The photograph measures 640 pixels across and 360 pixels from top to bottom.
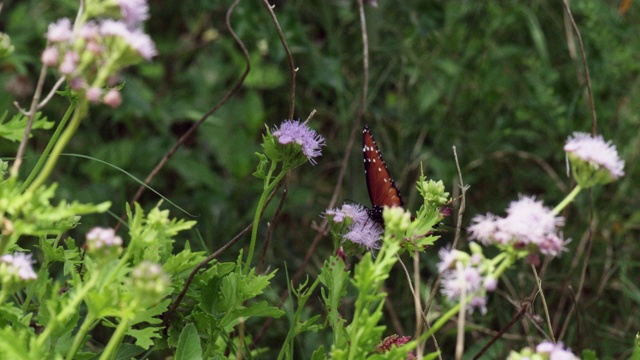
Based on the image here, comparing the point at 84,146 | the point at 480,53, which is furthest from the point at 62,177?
the point at 480,53

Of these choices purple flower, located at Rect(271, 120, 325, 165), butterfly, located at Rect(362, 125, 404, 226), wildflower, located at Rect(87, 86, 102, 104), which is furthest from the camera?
butterfly, located at Rect(362, 125, 404, 226)

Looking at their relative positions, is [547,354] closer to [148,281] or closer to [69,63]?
[148,281]

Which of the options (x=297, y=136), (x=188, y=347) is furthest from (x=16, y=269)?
(x=297, y=136)

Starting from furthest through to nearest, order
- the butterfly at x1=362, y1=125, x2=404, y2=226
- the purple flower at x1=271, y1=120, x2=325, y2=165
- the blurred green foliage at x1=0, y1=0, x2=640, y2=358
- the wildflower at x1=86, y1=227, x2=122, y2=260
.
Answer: the blurred green foliage at x1=0, y1=0, x2=640, y2=358
the butterfly at x1=362, y1=125, x2=404, y2=226
the purple flower at x1=271, y1=120, x2=325, y2=165
the wildflower at x1=86, y1=227, x2=122, y2=260

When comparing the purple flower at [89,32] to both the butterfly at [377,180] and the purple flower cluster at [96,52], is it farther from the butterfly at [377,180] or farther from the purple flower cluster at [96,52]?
the butterfly at [377,180]

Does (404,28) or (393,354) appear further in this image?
(404,28)

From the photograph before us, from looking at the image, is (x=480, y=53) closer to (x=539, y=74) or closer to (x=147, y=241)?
(x=539, y=74)

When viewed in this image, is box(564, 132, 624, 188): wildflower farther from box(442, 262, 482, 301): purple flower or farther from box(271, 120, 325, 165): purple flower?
box(271, 120, 325, 165): purple flower

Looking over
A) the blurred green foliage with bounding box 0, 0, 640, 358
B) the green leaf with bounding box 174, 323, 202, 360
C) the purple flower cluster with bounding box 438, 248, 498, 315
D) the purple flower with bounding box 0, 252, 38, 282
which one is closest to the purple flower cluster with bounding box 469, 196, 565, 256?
the purple flower cluster with bounding box 438, 248, 498, 315
